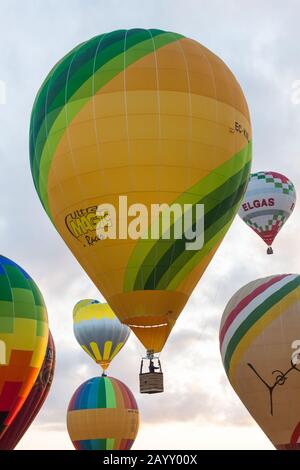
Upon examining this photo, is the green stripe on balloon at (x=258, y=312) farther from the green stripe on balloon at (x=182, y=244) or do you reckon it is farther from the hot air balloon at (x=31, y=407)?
the green stripe on balloon at (x=182, y=244)

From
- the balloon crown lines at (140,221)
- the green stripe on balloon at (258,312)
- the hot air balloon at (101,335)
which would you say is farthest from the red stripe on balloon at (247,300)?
the hot air balloon at (101,335)

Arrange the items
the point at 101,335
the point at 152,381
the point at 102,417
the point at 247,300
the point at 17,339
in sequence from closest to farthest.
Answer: the point at 152,381 < the point at 17,339 < the point at 247,300 < the point at 102,417 < the point at 101,335

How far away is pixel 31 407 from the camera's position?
22859 mm

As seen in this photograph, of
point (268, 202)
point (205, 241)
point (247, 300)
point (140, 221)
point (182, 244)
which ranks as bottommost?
A: point (247, 300)

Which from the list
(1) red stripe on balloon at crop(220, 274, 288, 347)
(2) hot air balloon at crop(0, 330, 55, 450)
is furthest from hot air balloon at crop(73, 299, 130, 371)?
(1) red stripe on balloon at crop(220, 274, 288, 347)

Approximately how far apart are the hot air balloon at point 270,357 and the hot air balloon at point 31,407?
16.7 ft

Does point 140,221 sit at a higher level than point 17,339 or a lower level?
higher

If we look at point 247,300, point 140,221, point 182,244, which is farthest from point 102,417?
point 140,221

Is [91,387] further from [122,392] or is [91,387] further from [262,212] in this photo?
[262,212]

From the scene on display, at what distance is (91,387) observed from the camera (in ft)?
104

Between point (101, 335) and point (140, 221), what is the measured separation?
18.7 meters

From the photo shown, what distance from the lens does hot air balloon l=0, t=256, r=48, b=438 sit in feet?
71.3

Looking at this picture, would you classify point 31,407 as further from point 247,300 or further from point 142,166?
point 142,166

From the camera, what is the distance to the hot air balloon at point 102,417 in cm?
3055
